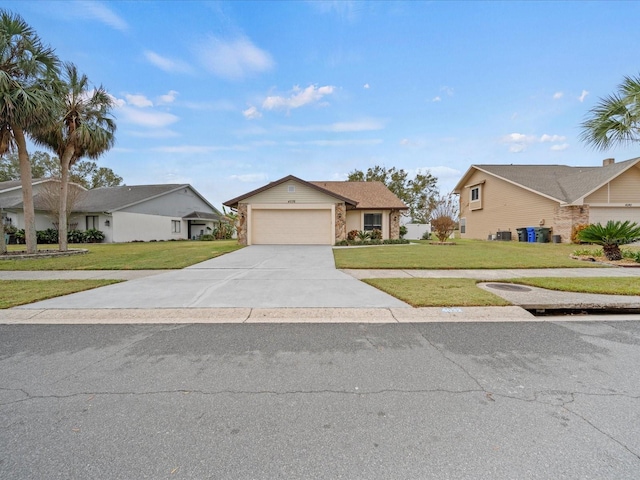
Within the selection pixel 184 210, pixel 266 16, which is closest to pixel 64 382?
pixel 266 16

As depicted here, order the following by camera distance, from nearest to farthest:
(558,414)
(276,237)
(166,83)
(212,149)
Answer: (558,414) < (166,83) < (276,237) < (212,149)

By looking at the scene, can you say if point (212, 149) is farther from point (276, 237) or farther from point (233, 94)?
point (276, 237)

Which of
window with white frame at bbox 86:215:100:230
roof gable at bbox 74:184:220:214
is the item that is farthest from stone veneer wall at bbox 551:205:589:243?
window with white frame at bbox 86:215:100:230

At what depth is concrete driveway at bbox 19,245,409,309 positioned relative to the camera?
17.6ft

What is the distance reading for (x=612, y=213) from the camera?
17516 mm

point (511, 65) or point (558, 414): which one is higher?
point (511, 65)

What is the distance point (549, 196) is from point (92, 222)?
3444 centimetres

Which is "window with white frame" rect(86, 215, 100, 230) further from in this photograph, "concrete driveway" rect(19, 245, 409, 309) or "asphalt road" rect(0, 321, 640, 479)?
"asphalt road" rect(0, 321, 640, 479)

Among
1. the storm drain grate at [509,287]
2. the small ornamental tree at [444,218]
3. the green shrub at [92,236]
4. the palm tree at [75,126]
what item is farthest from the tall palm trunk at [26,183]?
the small ornamental tree at [444,218]

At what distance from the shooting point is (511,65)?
13.5 m

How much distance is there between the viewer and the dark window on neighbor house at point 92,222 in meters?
24.3

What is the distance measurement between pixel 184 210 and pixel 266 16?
75.5 ft

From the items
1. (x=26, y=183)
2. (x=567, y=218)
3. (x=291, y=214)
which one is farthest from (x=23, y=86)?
(x=567, y=218)

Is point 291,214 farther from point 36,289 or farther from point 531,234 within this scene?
point 531,234
